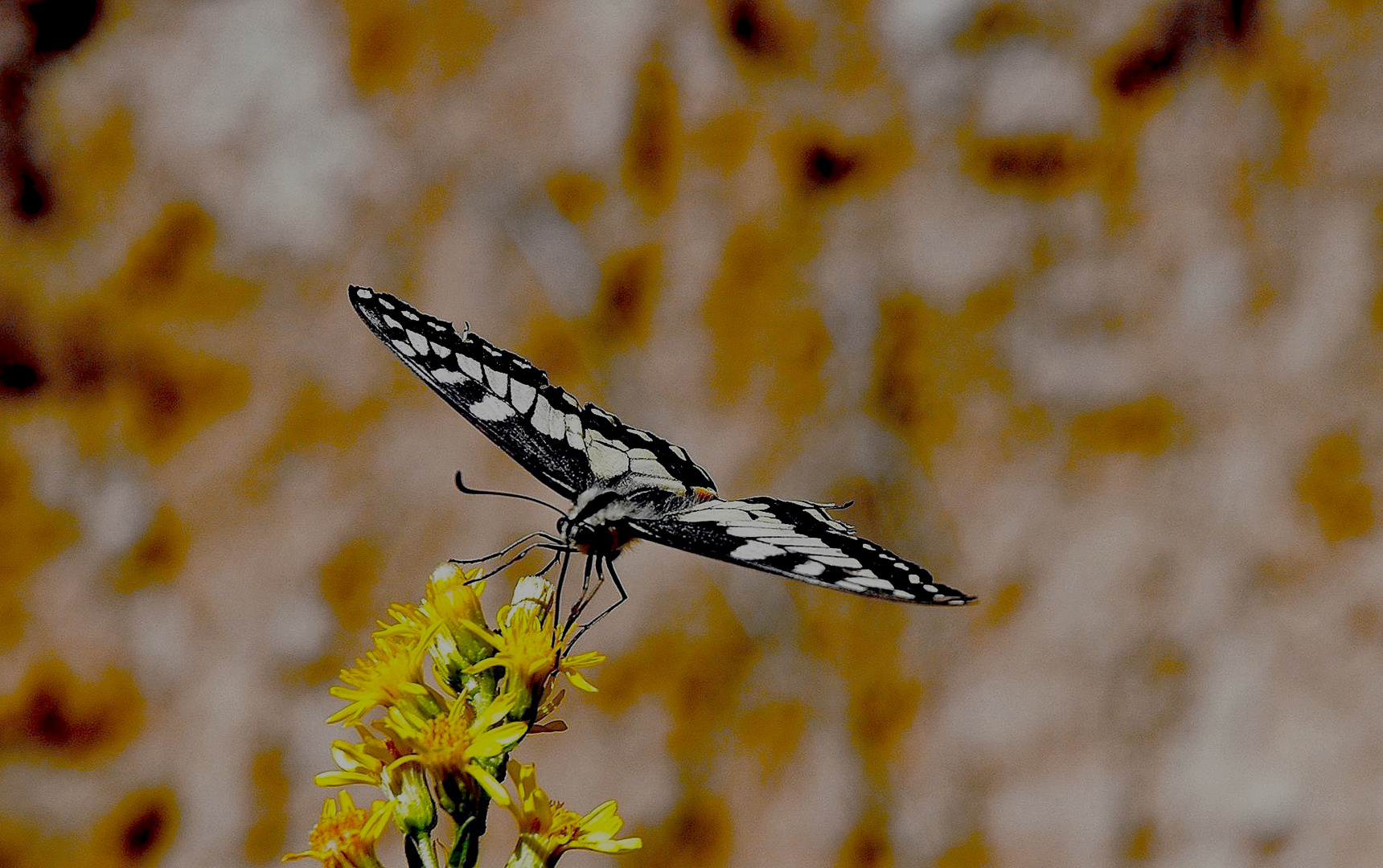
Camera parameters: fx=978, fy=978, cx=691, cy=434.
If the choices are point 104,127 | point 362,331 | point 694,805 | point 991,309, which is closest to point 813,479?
point 991,309

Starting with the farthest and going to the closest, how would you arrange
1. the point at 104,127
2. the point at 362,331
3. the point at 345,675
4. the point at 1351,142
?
the point at 1351,142, the point at 362,331, the point at 104,127, the point at 345,675

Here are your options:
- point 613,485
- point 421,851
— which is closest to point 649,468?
point 613,485

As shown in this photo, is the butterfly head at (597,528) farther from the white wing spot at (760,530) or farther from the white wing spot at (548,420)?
the white wing spot at (548,420)

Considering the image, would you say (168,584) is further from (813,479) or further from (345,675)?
(813,479)

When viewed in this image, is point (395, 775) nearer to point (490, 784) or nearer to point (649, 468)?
point (490, 784)

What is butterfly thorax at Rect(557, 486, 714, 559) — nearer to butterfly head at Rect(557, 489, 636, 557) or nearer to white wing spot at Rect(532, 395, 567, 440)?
butterfly head at Rect(557, 489, 636, 557)

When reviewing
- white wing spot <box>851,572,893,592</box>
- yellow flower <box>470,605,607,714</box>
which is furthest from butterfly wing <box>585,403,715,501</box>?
white wing spot <box>851,572,893,592</box>
